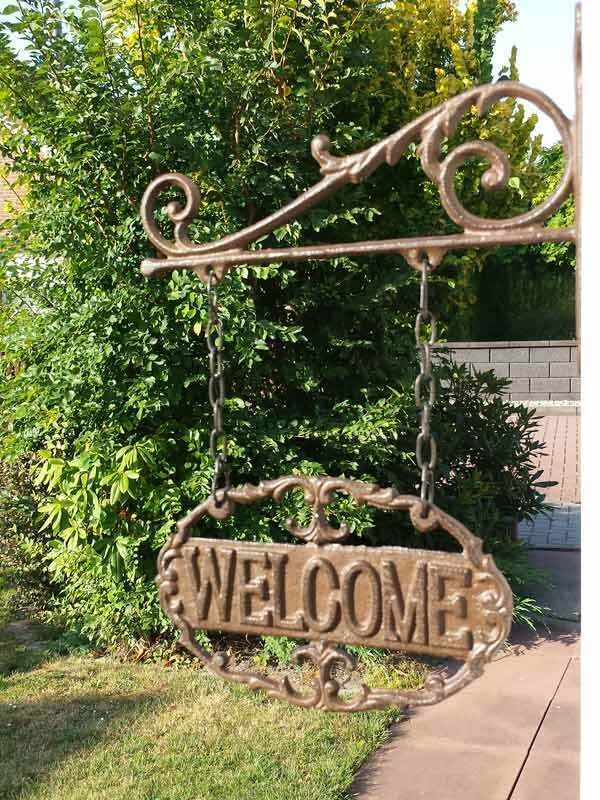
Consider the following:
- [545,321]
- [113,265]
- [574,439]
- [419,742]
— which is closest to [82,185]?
[113,265]

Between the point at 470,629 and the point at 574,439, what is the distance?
1057 centimetres

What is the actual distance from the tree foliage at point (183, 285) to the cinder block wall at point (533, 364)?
1011 centimetres

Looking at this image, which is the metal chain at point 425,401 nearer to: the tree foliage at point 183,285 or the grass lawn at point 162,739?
the grass lawn at point 162,739

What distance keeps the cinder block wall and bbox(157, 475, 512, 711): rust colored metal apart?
42.5 ft

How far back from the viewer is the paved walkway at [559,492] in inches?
277

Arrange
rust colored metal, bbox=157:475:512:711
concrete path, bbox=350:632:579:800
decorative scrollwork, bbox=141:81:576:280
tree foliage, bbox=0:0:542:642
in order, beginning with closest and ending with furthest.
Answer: decorative scrollwork, bbox=141:81:576:280
rust colored metal, bbox=157:475:512:711
concrete path, bbox=350:632:579:800
tree foliage, bbox=0:0:542:642

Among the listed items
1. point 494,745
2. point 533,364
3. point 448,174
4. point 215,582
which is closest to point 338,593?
point 215,582

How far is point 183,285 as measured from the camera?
4.20 m

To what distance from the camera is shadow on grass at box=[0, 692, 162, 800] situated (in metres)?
3.60

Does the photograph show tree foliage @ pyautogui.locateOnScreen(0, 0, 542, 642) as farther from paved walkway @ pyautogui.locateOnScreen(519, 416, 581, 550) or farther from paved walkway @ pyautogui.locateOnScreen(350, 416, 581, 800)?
paved walkway @ pyautogui.locateOnScreen(519, 416, 581, 550)

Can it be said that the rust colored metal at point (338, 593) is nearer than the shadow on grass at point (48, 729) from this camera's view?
Yes

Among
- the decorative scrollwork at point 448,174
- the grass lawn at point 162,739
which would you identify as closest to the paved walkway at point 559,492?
the grass lawn at point 162,739

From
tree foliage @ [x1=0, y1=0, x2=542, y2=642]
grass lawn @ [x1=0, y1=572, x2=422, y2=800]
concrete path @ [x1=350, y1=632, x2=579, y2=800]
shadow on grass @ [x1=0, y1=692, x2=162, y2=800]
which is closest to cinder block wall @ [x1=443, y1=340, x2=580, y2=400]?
tree foliage @ [x1=0, y1=0, x2=542, y2=642]

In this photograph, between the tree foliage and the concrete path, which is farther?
the tree foliage
